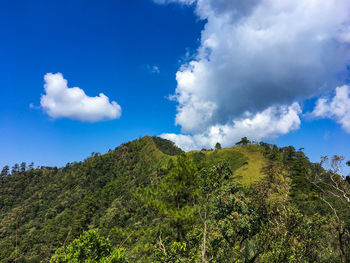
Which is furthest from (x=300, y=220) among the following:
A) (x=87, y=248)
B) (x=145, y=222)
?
(x=145, y=222)

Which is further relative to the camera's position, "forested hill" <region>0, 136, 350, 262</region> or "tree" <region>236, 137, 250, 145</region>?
"tree" <region>236, 137, 250, 145</region>

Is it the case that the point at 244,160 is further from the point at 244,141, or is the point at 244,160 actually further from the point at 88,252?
the point at 88,252

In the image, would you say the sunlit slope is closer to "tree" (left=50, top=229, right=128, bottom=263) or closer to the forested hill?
the forested hill

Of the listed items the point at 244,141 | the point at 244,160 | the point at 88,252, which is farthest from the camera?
the point at 244,141

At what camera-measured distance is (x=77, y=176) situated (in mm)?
180500

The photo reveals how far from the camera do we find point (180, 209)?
2289 centimetres

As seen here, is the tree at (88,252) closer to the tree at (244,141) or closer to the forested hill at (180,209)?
the forested hill at (180,209)

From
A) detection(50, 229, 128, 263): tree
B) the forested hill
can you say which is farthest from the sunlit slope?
detection(50, 229, 128, 263): tree

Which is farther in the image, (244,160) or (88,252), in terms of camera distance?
(244,160)

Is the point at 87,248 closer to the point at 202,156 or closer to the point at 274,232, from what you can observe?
the point at 274,232

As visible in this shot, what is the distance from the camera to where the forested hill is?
46.8 feet

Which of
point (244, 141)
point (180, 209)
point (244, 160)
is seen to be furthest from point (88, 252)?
point (244, 141)

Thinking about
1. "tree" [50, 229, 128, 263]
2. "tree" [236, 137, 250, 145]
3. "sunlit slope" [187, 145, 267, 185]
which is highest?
"tree" [236, 137, 250, 145]

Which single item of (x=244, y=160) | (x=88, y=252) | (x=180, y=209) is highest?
(x=244, y=160)
